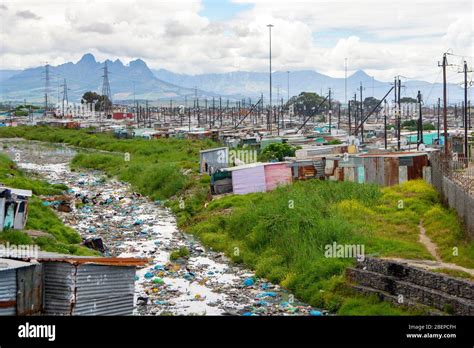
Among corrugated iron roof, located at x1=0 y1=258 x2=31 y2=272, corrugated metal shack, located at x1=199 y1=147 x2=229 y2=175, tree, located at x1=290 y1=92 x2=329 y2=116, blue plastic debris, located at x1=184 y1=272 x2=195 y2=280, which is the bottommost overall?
blue plastic debris, located at x1=184 y1=272 x2=195 y2=280

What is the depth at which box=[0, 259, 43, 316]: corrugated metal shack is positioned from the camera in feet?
17.2

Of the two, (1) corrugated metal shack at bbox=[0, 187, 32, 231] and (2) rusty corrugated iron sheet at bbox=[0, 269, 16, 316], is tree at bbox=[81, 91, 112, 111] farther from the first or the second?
(2) rusty corrugated iron sheet at bbox=[0, 269, 16, 316]

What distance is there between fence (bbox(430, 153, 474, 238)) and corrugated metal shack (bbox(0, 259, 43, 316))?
7.01 metres

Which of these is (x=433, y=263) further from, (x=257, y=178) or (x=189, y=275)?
(x=257, y=178)

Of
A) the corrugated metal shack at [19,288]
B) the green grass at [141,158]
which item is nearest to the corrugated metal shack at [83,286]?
the corrugated metal shack at [19,288]

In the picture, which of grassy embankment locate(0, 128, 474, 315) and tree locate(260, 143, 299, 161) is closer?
grassy embankment locate(0, 128, 474, 315)

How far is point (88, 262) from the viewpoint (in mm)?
5938

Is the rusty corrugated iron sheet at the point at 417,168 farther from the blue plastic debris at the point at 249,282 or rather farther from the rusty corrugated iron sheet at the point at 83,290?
the rusty corrugated iron sheet at the point at 83,290

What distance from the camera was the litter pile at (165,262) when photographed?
8.73 meters

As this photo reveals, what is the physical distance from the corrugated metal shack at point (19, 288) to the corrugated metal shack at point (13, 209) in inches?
203

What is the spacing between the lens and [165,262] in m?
11.3

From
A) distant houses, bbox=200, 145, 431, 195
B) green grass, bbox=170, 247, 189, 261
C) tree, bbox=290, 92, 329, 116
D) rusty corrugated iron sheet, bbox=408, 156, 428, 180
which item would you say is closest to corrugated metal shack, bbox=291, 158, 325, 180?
distant houses, bbox=200, 145, 431, 195
